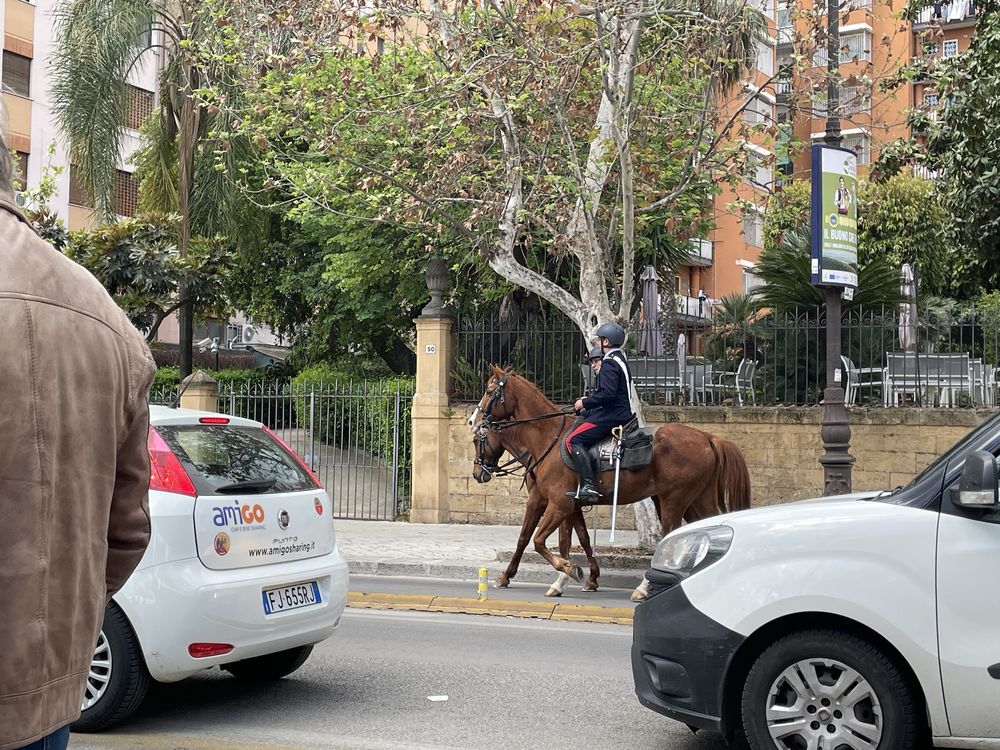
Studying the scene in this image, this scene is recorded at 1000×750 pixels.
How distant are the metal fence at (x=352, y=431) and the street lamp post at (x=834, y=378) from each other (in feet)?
27.1

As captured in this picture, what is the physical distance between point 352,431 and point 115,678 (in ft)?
46.9

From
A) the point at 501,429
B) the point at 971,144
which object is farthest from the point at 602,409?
the point at 971,144

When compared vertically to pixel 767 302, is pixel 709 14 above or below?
above

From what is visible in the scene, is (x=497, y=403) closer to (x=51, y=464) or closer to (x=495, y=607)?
(x=495, y=607)

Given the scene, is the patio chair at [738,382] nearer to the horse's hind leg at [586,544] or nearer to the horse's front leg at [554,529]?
the horse's hind leg at [586,544]

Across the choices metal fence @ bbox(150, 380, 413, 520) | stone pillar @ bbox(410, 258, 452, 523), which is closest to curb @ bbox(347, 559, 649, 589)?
stone pillar @ bbox(410, 258, 452, 523)

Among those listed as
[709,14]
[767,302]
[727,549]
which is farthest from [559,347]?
[727,549]

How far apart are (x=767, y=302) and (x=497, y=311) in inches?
264

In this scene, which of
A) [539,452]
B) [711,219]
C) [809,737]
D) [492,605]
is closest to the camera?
[809,737]

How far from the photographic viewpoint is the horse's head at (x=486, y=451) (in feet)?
38.5

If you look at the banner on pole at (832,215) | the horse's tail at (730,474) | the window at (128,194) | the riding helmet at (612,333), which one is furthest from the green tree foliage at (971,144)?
the window at (128,194)

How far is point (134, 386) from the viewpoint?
2.20 meters

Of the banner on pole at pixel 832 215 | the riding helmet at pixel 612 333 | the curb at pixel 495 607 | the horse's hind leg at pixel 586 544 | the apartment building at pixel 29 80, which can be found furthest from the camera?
the apartment building at pixel 29 80

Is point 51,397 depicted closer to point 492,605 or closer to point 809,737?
point 809,737
